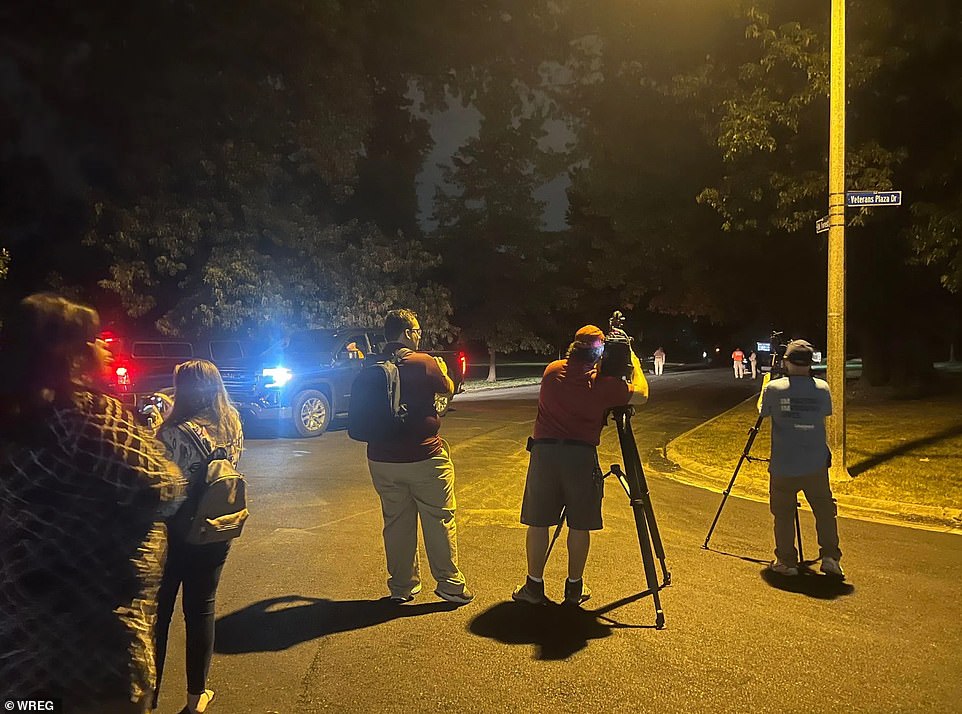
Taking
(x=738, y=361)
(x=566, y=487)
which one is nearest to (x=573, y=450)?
(x=566, y=487)

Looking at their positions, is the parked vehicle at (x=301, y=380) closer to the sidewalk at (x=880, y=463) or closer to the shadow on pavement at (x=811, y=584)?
the sidewalk at (x=880, y=463)

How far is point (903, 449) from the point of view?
39.0 feet

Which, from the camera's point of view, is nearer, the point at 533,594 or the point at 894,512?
the point at 533,594

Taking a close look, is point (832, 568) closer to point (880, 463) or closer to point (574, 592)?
point (574, 592)

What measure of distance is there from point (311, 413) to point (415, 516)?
8.77 m

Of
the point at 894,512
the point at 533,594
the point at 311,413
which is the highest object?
the point at 311,413

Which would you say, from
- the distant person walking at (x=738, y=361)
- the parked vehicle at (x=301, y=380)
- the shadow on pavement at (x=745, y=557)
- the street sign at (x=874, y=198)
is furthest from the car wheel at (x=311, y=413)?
the distant person walking at (x=738, y=361)

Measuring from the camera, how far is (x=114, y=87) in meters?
21.4

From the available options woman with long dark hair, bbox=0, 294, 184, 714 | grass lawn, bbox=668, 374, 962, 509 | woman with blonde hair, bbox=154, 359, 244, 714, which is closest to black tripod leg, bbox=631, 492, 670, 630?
woman with blonde hair, bbox=154, 359, 244, 714

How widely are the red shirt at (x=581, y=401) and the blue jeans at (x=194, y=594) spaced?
86.8 inches

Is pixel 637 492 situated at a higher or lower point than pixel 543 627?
higher

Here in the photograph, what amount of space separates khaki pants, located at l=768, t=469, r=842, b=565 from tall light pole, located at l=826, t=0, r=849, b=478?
Result: 153 inches

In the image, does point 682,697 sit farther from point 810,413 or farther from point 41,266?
point 41,266

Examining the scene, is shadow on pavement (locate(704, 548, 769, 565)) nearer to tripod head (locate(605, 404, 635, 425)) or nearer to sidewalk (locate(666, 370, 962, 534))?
tripod head (locate(605, 404, 635, 425))
